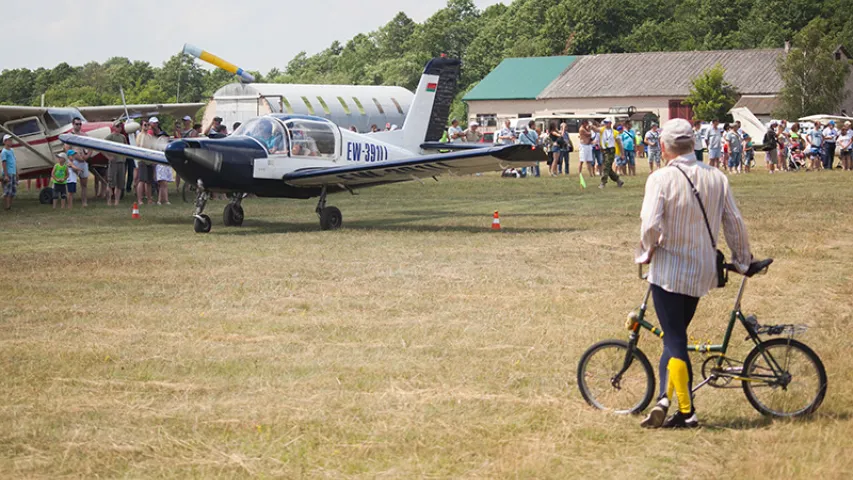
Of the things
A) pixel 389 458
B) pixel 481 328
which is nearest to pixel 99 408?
pixel 389 458

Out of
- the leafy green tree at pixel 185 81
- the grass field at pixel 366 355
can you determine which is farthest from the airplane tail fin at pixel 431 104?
the leafy green tree at pixel 185 81

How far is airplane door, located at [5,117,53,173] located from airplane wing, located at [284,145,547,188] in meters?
10.4

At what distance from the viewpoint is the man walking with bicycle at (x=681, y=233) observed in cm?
585

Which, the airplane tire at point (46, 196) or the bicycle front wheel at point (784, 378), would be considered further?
the airplane tire at point (46, 196)

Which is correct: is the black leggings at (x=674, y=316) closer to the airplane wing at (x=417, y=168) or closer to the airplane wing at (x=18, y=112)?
the airplane wing at (x=417, y=168)

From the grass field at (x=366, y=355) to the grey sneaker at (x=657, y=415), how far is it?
8cm

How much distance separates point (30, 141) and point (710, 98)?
195 ft

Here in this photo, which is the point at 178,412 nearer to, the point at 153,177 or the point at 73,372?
the point at 73,372

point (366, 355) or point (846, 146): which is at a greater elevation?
point (846, 146)

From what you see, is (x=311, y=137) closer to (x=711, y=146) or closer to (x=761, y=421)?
(x=761, y=421)

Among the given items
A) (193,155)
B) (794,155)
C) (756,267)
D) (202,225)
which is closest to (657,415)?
(756,267)

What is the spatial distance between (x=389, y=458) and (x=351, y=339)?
3.15m

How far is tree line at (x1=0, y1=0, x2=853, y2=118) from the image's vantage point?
9562cm

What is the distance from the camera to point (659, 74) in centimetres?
8319
